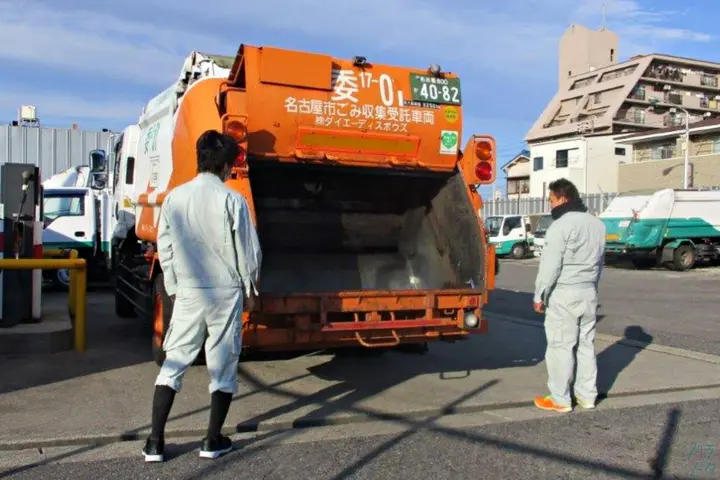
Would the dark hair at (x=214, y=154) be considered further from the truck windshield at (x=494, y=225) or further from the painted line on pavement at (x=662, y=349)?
the truck windshield at (x=494, y=225)

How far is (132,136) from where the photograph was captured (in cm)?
944

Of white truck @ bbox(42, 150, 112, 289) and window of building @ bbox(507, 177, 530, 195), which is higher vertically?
window of building @ bbox(507, 177, 530, 195)

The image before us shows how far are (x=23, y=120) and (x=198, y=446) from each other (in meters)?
22.0

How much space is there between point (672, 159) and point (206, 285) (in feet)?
139

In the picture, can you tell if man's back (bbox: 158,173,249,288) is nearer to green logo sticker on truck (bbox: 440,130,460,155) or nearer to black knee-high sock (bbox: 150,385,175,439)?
black knee-high sock (bbox: 150,385,175,439)

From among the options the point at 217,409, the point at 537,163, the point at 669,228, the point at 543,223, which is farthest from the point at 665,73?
the point at 217,409

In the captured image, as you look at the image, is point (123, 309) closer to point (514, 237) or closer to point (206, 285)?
point (206, 285)

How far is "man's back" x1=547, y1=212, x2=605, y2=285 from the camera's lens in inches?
224

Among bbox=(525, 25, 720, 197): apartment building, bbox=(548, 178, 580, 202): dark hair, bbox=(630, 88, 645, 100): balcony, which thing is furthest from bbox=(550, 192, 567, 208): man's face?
bbox=(630, 88, 645, 100): balcony

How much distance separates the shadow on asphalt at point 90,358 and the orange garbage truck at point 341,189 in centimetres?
56

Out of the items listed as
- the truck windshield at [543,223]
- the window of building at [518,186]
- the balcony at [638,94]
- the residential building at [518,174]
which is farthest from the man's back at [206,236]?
the balcony at [638,94]

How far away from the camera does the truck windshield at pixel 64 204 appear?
1435 cm

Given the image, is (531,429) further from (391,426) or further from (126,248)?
(126,248)

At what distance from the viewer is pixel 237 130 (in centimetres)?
530
